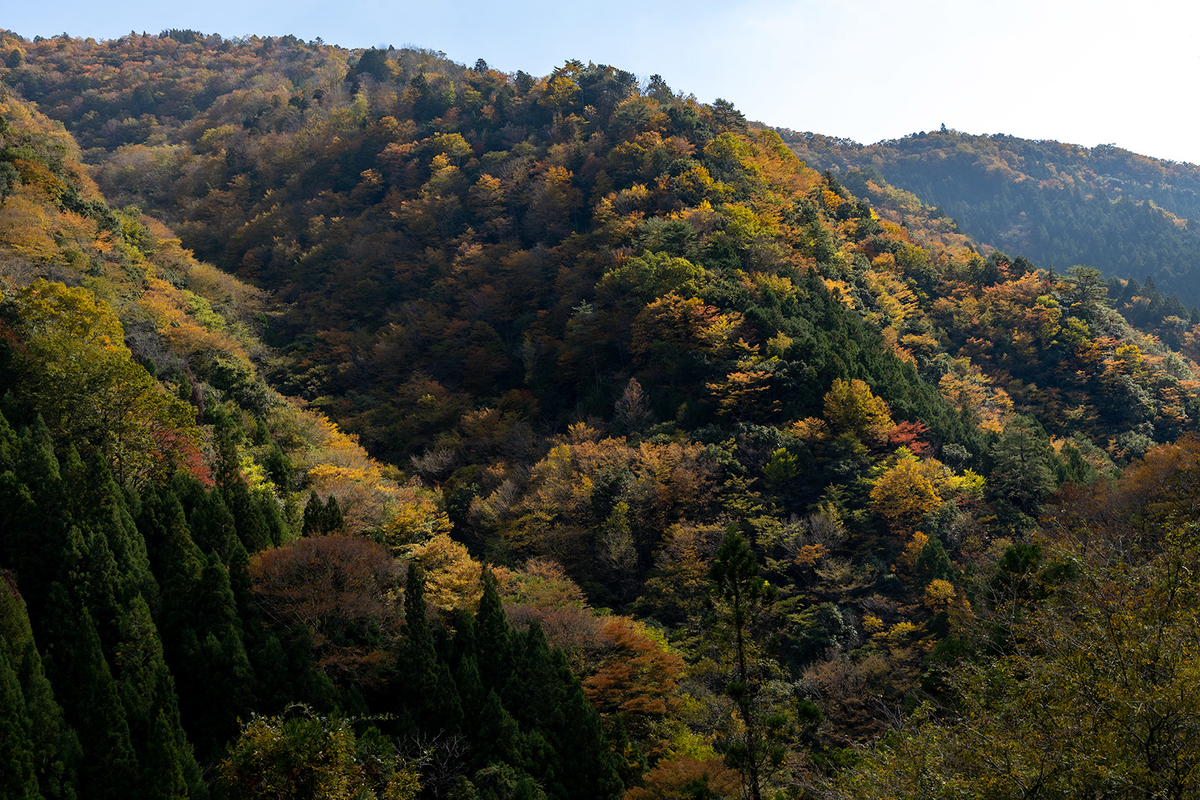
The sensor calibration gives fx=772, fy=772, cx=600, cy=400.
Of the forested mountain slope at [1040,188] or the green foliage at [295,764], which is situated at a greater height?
the forested mountain slope at [1040,188]

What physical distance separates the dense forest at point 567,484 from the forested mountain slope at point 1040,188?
3258 inches

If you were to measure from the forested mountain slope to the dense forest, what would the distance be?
8275 centimetres

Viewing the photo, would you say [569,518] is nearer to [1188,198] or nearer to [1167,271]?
[1167,271]

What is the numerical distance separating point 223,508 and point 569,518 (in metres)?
17.7

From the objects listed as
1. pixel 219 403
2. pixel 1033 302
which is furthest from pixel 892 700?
pixel 1033 302

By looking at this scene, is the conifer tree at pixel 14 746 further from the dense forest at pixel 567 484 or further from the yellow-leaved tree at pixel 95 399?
the yellow-leaved tree at pixel 95 399

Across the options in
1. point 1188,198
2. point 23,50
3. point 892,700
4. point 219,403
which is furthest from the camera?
point 1188,198

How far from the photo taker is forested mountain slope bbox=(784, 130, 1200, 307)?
13538cm

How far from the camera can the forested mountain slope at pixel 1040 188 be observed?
135375mm

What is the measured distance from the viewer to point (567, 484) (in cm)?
4003

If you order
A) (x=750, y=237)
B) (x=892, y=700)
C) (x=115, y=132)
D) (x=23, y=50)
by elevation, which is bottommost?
(x=892, y=700)

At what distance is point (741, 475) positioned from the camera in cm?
3975

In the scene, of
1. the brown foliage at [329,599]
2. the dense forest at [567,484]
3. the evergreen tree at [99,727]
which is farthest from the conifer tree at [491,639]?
the evergreen tree at [99,727]

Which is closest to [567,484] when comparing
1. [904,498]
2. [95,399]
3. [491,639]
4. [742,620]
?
[491,639]
